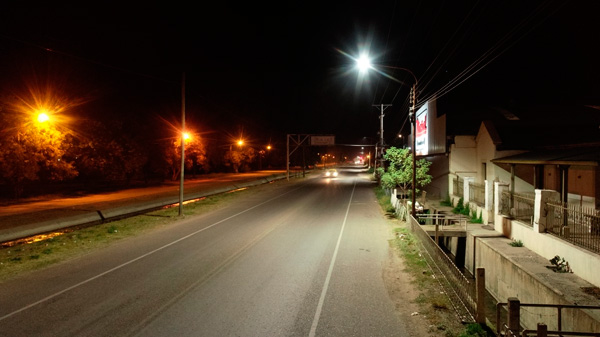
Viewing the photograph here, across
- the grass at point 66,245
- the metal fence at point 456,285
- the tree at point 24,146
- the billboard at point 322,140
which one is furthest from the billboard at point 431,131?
the billboard at point 322,140

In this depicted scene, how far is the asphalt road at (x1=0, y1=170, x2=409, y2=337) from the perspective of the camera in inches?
249

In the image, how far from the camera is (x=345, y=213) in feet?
66.5

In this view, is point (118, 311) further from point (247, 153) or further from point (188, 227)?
point (247, 153)

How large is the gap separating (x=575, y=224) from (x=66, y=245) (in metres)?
16.0

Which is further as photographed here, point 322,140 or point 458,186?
point 322,140

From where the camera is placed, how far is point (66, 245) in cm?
1277

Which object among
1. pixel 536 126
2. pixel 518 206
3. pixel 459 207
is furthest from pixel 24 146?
pixel 536 126

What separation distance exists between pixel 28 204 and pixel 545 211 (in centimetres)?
2996

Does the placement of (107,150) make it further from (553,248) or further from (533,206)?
(553,248)

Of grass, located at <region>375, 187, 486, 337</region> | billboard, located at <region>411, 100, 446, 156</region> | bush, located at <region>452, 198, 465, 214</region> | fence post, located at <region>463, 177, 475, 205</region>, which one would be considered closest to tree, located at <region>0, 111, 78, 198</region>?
grass, located at <region>375, 187, 486, 337</region>

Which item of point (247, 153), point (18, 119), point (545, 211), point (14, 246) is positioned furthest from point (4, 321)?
point (247, 153)

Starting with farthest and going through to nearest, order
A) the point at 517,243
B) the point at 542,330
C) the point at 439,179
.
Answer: the point at 439,179, the point at 517,243, the point at 542,330

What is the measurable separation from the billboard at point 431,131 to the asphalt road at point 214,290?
47.3ft

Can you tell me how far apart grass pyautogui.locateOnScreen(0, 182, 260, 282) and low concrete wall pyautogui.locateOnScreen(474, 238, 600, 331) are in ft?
41.4
